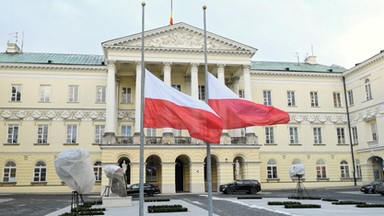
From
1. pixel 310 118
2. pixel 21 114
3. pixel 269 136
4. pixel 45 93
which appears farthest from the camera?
pixel 310 118

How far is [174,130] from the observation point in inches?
1741

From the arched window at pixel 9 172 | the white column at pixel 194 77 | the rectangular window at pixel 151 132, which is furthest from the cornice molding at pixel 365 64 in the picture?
the arched window at pixel 9 172

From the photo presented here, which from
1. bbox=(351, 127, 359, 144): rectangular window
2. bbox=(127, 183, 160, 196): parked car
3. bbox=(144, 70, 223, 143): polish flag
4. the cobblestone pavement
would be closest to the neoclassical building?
bbox=(351, 127, 359, 144): rectangular window

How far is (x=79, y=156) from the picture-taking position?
13.7 metres

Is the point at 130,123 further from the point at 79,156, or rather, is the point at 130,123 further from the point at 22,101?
the point at 79,156

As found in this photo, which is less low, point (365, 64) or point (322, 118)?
point (365, 64)

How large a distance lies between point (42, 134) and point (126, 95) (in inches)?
428

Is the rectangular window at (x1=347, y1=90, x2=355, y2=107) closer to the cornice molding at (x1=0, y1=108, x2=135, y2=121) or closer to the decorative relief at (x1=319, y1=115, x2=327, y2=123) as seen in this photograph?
the decorative relief at (x1=319, y1=115, x2=327, y2=123)

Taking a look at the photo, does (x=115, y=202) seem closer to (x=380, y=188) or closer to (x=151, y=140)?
(x=151, y=140)

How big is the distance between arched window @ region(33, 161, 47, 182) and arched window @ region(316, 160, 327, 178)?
110ft

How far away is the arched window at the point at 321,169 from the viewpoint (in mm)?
48656

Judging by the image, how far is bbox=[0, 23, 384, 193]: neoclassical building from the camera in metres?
41.7

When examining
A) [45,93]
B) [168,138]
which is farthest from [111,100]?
[45,93]

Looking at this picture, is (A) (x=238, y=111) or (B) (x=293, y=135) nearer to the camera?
(A) (x=238, y=111)
